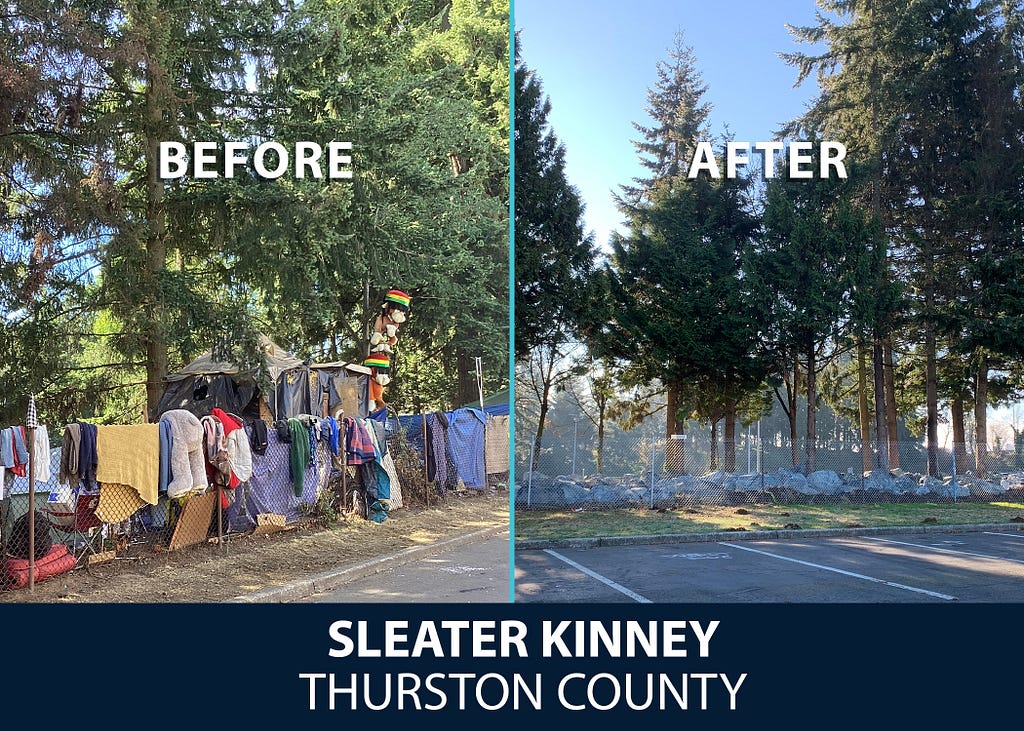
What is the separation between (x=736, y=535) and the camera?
40.0ft

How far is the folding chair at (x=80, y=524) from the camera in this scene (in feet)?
27.2

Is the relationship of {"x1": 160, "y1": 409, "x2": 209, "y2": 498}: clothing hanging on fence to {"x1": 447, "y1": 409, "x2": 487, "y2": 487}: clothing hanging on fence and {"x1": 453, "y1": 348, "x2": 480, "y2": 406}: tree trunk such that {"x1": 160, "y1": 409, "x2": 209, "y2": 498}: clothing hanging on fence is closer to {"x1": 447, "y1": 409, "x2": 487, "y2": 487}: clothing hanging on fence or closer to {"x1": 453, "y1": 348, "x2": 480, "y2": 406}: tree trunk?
{"x1": 447, "y1": 409, "x2": 487, "y2": 487}: clothing hanging on fence

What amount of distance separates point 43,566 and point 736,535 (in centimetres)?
867

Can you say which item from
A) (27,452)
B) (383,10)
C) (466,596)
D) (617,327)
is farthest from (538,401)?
(27,452)

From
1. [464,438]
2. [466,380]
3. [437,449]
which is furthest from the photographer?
[466,380]

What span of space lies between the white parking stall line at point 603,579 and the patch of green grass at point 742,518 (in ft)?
4.01

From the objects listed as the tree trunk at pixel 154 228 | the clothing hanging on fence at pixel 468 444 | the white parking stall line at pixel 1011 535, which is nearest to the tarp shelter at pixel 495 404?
the clothing hanging on fence at pixel 468 444

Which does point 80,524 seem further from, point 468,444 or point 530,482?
point 468,444

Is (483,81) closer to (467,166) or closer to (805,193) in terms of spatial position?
(467,166)

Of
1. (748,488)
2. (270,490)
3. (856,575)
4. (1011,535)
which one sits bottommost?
(1011,535)

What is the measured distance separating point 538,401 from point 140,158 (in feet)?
28.5

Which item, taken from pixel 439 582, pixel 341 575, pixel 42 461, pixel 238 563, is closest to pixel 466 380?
pixel 238 563

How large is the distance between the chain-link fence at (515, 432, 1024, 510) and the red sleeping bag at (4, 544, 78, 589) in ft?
27.3

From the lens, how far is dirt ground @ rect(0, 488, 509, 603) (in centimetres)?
748
